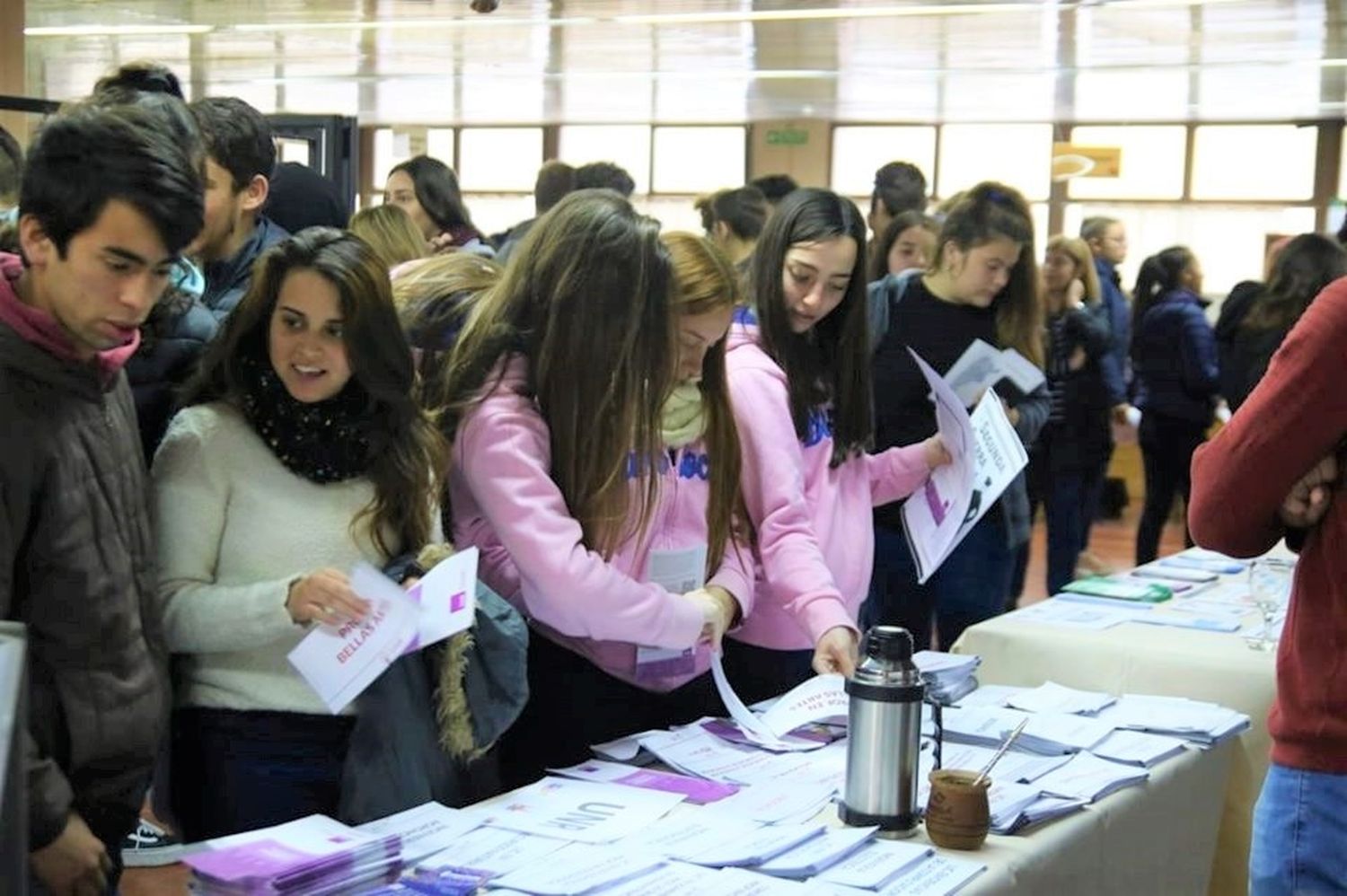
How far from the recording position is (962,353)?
393 centimetres

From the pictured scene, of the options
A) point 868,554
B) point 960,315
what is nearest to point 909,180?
point 960,315

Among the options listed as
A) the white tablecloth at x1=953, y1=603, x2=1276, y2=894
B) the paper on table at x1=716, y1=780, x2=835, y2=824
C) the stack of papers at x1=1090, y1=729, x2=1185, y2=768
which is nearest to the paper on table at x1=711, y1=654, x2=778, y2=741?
the paper on table at x1=716, y1=780, x2=835, y2=824

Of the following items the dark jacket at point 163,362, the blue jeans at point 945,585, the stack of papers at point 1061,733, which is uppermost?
the dark jacket at point 163,362

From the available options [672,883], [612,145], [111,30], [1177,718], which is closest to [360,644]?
[672,883]

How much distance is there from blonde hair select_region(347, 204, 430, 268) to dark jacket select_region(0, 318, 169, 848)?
2.22m

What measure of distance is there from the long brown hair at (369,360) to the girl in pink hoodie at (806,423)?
79 centimetres

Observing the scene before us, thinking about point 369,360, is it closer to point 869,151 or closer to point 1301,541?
point 1301,541

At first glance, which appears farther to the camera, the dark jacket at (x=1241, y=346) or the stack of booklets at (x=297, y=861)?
the dark jacket at (x=1241, y=346)

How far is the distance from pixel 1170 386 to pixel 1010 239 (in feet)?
10.3

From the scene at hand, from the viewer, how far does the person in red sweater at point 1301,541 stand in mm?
1704

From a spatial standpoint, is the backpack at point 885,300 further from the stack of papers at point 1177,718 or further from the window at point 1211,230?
the window at point 1211,230

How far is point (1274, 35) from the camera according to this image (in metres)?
8.73

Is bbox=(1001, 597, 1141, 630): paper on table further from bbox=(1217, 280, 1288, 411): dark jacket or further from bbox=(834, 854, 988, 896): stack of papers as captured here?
bbox=(1217, 280, 1288, 411): dark jacket

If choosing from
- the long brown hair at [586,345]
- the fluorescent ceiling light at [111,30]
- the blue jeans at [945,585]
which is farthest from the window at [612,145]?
the long brown hair at [586,345]
